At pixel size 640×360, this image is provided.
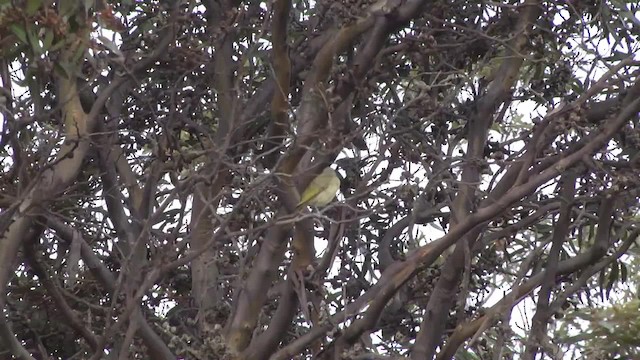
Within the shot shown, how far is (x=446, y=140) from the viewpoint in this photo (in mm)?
5605

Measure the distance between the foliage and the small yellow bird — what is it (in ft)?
0.14

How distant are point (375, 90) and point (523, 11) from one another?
0.89 m

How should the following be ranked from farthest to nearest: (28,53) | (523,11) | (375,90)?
(523,11) → (375,90) → (28,53)

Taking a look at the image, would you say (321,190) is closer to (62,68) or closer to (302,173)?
(302,173)

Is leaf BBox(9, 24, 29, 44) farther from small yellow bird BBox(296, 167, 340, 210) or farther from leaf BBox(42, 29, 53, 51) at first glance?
small yellow bird BBox(296, 167, 340, 210)

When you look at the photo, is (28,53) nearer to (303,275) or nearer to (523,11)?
(303,275)

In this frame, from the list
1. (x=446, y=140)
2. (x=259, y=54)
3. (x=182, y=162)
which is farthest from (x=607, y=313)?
(x=182, y=162)

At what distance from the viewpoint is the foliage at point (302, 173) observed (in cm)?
425

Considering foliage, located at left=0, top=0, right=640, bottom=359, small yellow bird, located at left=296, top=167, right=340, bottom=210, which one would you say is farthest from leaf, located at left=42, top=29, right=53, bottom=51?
small yellow bird, located at left=296, top=167, right=340, bottom=210

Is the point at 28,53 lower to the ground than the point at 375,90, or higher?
lower

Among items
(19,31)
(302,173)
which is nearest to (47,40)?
(19,31)

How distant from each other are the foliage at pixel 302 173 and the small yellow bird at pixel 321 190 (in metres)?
0.04

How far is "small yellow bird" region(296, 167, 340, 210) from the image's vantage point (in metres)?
4.54

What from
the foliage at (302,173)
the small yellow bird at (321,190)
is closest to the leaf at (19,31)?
the foliage at (302,173)
